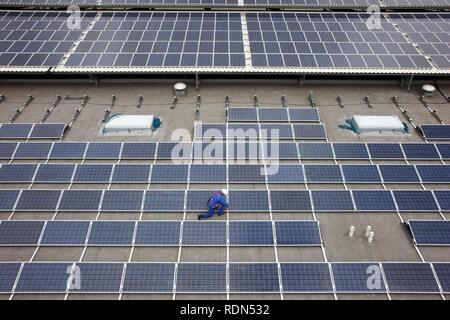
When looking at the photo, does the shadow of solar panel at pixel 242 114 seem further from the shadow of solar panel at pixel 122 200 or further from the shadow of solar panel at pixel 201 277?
the shadow of solar panel at pixel 201 277

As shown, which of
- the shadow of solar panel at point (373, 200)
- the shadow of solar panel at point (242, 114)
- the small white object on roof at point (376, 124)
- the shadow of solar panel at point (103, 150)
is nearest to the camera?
the shadow of solar panel at point (373, 200)

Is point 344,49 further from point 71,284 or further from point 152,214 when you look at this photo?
point 71,284

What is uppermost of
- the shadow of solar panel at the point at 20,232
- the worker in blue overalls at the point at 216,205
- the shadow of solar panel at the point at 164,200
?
the shadow of solar panel at the point at 164,200

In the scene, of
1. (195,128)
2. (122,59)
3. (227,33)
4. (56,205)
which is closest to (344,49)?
(227,33)

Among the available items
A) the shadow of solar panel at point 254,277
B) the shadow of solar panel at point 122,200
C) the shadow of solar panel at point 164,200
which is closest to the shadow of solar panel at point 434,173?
the shadow of solar panel at point 254,277

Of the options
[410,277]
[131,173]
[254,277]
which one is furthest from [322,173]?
[131,173]

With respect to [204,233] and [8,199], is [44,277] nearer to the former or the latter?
[8,199]
